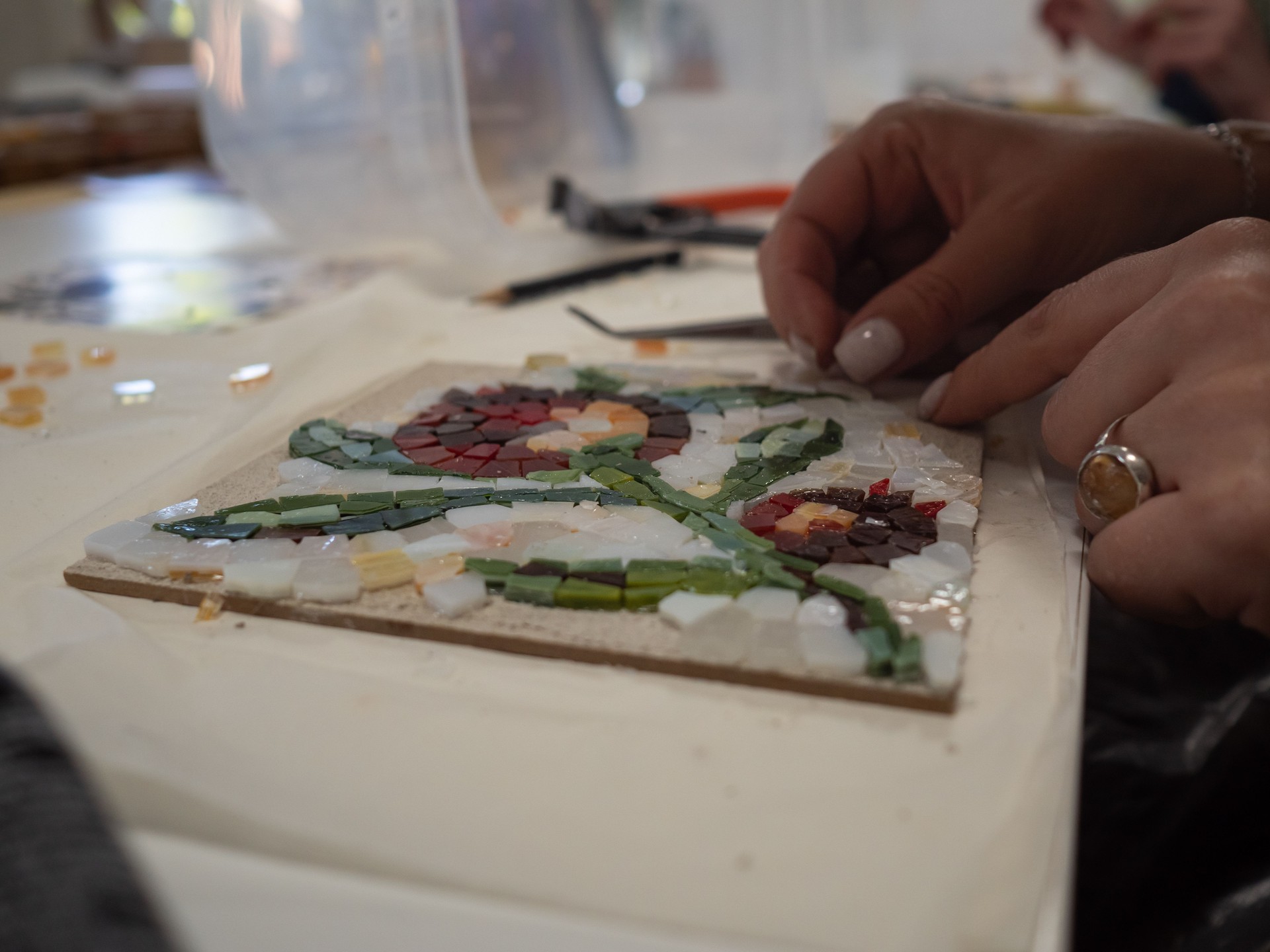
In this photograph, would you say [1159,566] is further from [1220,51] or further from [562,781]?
[1220,51]

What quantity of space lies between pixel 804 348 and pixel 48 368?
0.73 metres

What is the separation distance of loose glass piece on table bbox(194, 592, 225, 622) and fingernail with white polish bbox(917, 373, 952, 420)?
50 centimetres

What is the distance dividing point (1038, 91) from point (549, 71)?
178 centimetres

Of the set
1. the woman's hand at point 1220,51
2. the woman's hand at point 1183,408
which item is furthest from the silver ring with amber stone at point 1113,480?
the woman's hand at point 1220,51

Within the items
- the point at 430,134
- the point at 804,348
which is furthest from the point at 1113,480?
the point at 430,134

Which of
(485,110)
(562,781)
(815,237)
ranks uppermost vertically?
(485,110)

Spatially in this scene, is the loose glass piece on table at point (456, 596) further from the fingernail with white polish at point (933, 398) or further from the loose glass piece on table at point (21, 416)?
the loose glass piece on table at point (21, 416)

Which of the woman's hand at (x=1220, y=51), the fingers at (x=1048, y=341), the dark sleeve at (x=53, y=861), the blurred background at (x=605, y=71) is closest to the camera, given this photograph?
the dark sleeve at (x=53, y=861)

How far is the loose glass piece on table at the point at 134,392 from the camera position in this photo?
841 mm

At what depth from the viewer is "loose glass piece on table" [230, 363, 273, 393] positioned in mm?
886

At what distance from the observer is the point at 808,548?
1.65 ft

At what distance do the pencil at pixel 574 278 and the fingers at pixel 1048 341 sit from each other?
605 mm

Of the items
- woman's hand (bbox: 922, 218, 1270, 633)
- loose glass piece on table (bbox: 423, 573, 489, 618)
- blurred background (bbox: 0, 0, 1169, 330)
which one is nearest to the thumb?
woman's hand (bbox: 922, 218, 1270, 633)

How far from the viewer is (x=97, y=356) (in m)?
0.95
